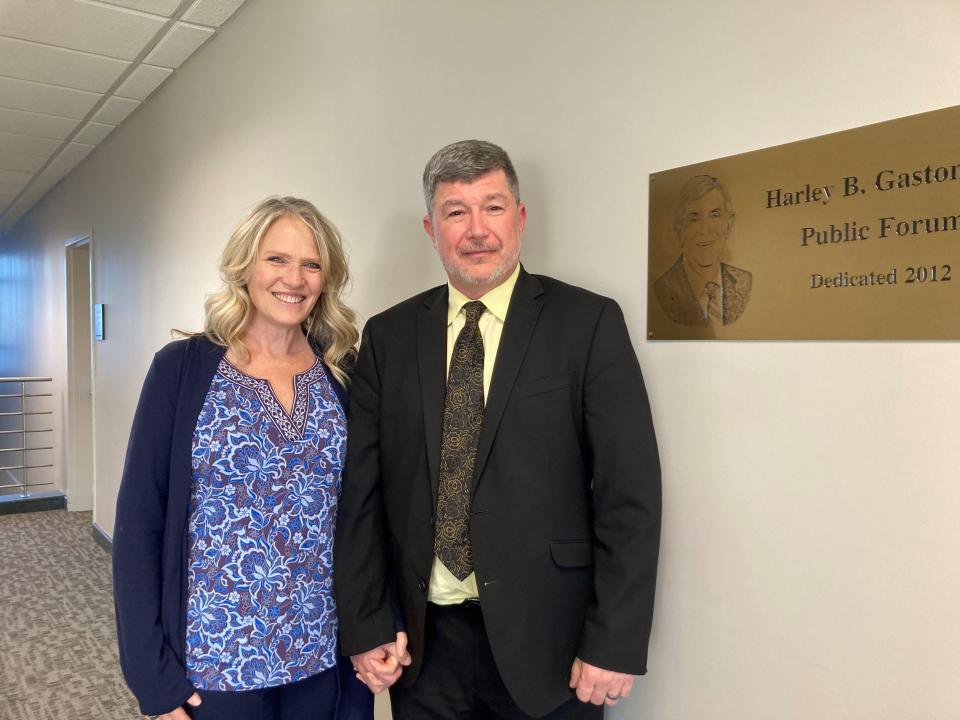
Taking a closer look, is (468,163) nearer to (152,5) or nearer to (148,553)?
(148,553)

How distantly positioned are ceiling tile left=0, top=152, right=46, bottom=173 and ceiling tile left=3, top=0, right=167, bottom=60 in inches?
100.0

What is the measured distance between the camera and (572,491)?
1288 mm

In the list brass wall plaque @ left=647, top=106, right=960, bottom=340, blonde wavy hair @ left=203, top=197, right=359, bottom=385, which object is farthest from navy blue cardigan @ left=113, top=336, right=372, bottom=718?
brass wall plaque @ left=647, top=106, right=960, bottom=340

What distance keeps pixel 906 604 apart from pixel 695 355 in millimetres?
513

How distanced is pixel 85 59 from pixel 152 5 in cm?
79

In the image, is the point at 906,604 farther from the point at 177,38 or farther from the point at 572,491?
the point at 177,38

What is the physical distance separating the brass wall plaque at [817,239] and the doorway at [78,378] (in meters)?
6.04

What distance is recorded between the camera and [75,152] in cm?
536

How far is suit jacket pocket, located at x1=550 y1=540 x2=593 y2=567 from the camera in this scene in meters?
1.27

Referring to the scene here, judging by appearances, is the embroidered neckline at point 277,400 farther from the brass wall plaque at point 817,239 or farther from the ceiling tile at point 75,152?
the ceiling tile at point 75,152

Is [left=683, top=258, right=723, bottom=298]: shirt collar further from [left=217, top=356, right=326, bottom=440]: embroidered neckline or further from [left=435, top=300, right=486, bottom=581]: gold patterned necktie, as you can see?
[left=217, top=356, right=326, bottom=440]: embroidered neckline

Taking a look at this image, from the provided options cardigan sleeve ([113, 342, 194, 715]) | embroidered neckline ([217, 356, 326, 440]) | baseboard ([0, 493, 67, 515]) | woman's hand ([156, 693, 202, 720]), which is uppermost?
embroidered neckline ([217, 356, 326, 440])

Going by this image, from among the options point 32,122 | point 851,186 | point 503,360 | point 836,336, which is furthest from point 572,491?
point 32,122

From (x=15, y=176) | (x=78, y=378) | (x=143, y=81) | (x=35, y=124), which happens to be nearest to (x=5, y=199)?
(x=15, y=176)
